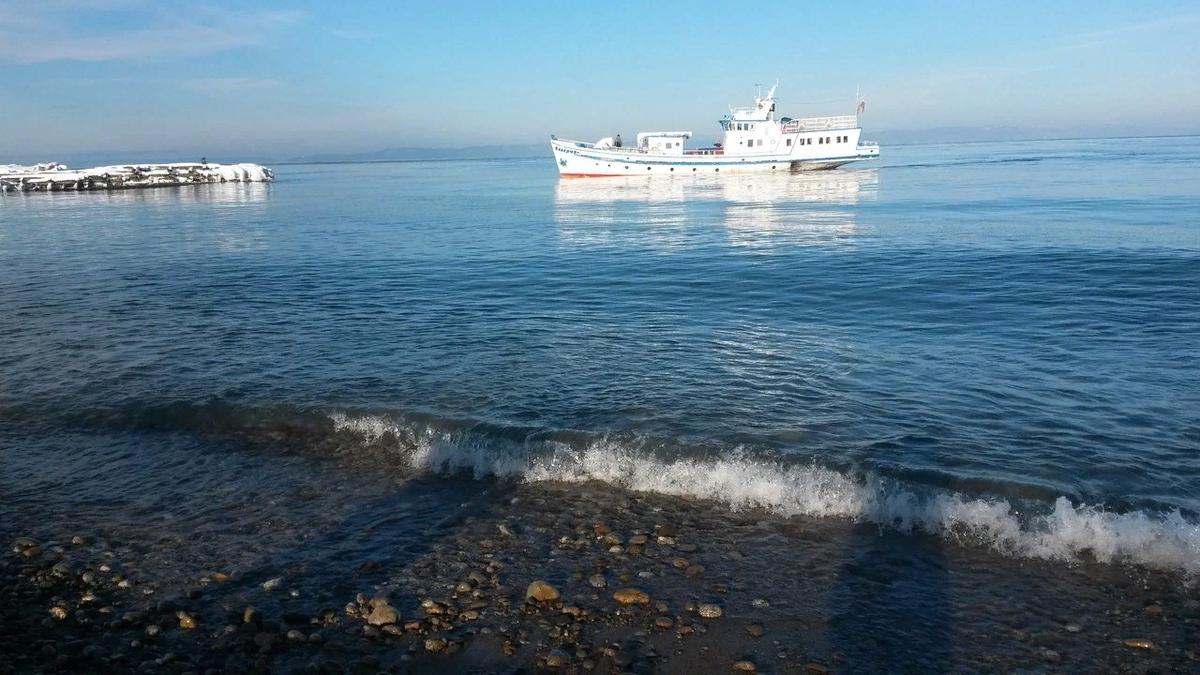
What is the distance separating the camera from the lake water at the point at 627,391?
7.85 meters

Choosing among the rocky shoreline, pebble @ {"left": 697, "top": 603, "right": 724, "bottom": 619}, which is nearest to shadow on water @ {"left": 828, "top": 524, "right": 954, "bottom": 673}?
the rocky shoreline

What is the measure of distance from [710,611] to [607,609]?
784 millimetres

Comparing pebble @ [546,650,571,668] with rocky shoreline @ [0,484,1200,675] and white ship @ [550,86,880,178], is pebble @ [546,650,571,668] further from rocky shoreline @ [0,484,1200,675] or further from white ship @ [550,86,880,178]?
white ship @ [550,86,880,178]

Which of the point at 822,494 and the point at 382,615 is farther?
the point at 822,494

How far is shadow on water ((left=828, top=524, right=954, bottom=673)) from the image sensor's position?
5.48 meters

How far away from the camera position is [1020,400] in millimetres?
10734

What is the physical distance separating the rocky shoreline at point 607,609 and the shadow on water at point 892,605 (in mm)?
17

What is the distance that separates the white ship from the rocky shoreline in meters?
81.7

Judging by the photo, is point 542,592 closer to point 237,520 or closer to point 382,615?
point 382,615

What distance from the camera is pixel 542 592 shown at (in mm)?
6195

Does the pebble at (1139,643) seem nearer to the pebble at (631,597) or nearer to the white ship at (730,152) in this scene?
the pebble at (631,597)

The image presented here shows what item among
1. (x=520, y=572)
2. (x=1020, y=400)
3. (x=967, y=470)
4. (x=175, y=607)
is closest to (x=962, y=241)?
(x=1020, y=400)

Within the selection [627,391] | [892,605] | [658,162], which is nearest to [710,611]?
[892,605]

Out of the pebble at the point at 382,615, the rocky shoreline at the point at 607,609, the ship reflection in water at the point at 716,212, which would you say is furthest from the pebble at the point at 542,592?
the ship reflection in water at the point at 716,212
